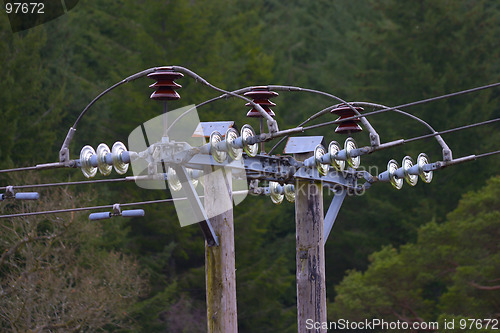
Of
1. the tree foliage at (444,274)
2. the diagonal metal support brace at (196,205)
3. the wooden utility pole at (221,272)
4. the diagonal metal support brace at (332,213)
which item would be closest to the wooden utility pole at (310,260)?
the diagonal metal support brace at (332,213)

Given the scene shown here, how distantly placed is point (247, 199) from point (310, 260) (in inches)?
729

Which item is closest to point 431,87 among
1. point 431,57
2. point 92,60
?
point 431,57

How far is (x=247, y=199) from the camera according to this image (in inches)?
1118

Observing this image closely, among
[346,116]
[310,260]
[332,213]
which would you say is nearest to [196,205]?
[310,260]

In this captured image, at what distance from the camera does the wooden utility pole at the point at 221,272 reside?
8.30 metres

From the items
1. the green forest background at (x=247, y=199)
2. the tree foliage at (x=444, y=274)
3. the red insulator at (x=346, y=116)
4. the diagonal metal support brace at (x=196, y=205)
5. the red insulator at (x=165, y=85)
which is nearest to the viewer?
the diagonal metal support brace at (x=196, y=205)

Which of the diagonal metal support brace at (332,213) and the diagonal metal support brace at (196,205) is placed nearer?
the diagonal metal support brace at (196,205)

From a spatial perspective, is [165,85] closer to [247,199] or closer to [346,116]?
[346,116]

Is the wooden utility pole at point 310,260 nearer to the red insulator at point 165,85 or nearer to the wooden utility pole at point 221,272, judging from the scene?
the wooden utility pole at point 221,272

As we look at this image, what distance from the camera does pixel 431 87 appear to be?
3066 cm

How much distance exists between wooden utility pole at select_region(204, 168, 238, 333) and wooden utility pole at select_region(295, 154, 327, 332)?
5.43 feet

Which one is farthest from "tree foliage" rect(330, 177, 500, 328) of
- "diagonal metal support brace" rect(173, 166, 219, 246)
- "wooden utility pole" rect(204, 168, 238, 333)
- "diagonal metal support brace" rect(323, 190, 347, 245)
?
"diagonal metal support brace" rect(173, 166, 219, 246)

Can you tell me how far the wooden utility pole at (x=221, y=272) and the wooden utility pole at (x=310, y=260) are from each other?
65.2 inches

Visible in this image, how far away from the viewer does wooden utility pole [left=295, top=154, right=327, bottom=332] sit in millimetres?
9883
